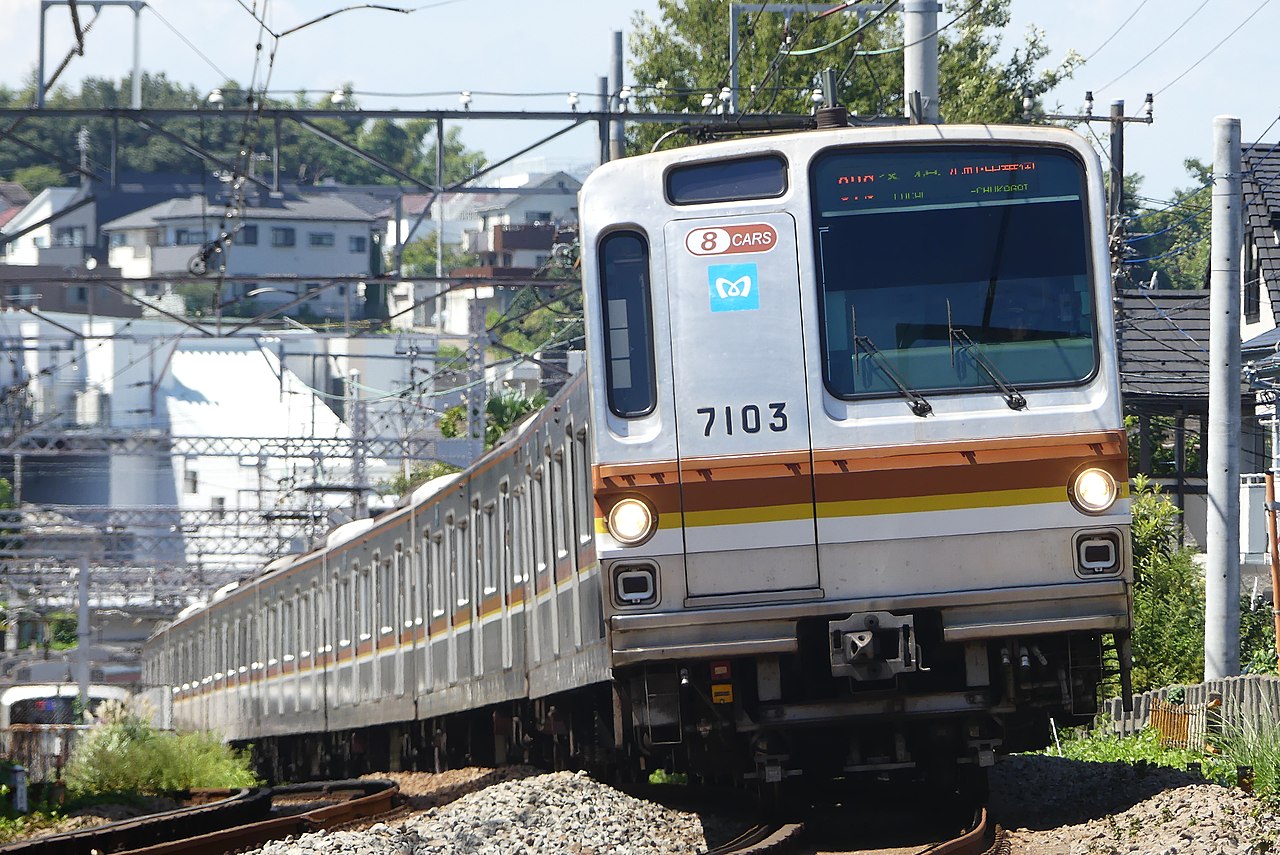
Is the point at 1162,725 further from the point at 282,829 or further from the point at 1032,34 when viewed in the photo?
the point at 1032,34

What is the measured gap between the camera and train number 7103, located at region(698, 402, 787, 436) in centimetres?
884

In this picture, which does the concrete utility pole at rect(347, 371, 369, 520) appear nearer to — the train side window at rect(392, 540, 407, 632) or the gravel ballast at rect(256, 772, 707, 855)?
the train side window at rect(392, 540, 407, 632)

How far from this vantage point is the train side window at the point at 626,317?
29.5ft

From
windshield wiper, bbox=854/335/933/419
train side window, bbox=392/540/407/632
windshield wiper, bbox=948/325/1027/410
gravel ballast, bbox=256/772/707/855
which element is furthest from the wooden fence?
train side window, bbox=392/540/407/632

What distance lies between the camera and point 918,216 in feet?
29.6

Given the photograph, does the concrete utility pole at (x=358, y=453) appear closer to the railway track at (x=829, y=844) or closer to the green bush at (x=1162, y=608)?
the green bush at (x=1162, y=608)

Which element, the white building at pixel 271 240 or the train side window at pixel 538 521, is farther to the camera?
the white building at pixel 271 240

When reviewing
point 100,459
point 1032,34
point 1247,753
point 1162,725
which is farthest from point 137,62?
point 100,459

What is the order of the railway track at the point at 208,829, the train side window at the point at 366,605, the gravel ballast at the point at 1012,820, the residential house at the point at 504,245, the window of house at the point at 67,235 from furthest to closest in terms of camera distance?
the residential house at the point at 504,245 → the window of house at the point at 67,235 → the train side window at the point at 366,605 → the railway track at the point at 208,829 → the gravel ballast at the point at 1012,820

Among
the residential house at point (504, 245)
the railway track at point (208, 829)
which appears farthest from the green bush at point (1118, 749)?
the residential house at point (504, 245)

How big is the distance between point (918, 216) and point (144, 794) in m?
12.0

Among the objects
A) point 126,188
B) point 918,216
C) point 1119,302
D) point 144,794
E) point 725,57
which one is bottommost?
point 144,794

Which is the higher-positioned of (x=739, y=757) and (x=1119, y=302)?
(x=1119, y=302)

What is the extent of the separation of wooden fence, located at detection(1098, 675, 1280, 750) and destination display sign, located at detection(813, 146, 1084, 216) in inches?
133
